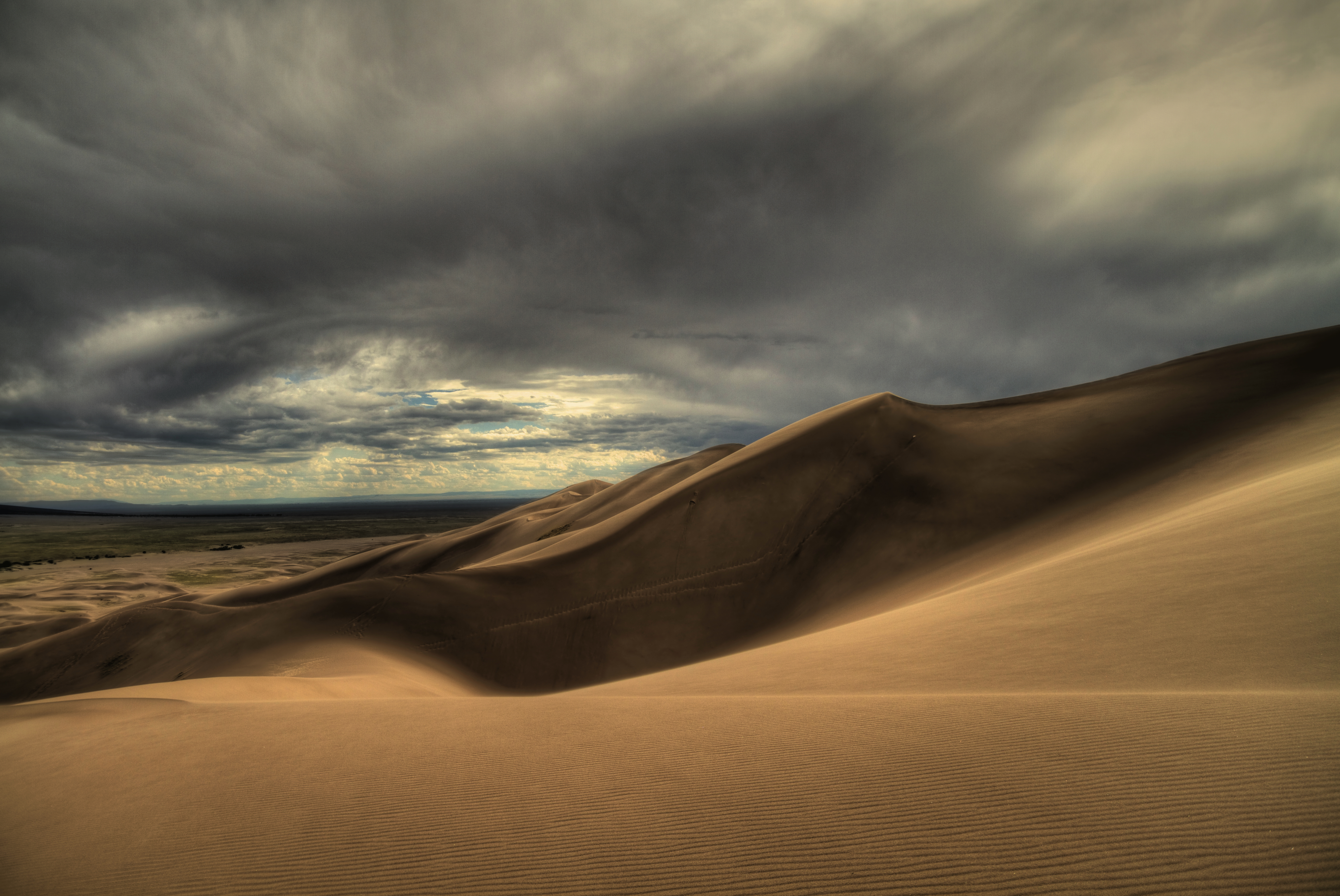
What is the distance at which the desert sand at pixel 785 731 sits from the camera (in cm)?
321

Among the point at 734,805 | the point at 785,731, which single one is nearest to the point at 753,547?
the point at 785,731

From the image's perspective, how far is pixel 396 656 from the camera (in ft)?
51.5

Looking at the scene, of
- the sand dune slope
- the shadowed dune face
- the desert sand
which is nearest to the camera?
the sand dune slope

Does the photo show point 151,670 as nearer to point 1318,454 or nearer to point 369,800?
point 369,800

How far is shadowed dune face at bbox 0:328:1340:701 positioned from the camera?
1714 cm

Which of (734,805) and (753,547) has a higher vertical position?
(753,547)

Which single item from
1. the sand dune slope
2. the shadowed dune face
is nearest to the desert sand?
the sand dune slope

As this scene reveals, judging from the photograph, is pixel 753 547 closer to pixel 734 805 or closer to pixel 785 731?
pixel 785 731

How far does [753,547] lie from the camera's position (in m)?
21.2

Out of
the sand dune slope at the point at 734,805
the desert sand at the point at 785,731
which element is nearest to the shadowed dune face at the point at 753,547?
the desert sand at the point at 785,731

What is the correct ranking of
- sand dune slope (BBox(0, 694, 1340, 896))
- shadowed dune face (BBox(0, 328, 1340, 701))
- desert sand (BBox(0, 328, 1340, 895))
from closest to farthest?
sand dune slope (BBox(0, 694, 1340, 896)) < desert sand (BBox(0, 328, 1340, 895)) < shadowed dune face (BBox(0, 328, 1340, 701))

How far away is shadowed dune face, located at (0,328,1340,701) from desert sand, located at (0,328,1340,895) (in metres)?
0.20

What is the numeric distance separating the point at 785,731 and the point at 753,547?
52.9ft

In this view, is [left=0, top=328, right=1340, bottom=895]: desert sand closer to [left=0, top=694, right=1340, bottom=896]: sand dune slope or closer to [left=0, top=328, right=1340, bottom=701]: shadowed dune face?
[left=0, top=694, right=1340, bottom=896]: sand dune slope
